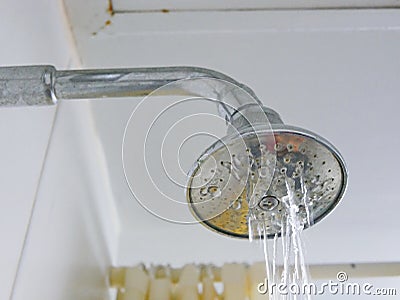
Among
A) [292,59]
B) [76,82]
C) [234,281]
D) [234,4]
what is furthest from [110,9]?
[234,281]

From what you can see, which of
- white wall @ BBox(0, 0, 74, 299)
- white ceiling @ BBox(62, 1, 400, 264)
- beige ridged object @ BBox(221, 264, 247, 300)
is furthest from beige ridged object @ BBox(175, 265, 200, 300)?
white wall @ BBox(0, 0, 74, 299)

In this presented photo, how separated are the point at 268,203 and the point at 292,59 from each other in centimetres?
44

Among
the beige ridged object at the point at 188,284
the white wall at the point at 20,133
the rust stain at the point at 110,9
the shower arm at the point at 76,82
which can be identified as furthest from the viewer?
the beige ridged object at the point at 188,284

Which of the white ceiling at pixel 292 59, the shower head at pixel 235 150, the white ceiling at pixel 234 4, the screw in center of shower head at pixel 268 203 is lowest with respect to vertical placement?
the screw in center of shower head at pixel 268 203

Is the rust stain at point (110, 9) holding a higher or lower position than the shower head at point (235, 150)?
higher

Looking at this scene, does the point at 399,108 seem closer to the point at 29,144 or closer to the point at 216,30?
the point at 216,30

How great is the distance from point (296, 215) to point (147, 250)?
792 millimetres

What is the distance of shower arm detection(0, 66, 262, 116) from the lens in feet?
1.17

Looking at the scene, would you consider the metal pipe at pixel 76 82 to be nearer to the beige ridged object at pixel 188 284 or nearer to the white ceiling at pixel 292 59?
the white ceiling at pixel 292 59

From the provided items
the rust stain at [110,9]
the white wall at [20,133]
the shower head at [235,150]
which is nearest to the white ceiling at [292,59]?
the rust stain at [110,9]

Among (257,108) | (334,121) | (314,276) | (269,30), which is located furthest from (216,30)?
(314,276)

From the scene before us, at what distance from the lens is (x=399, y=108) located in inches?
36.4

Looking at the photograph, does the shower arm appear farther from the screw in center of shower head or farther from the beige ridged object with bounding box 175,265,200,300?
the beige ridged object with bounding box 175,265,200,300

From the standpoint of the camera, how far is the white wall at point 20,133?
21.2 inches
